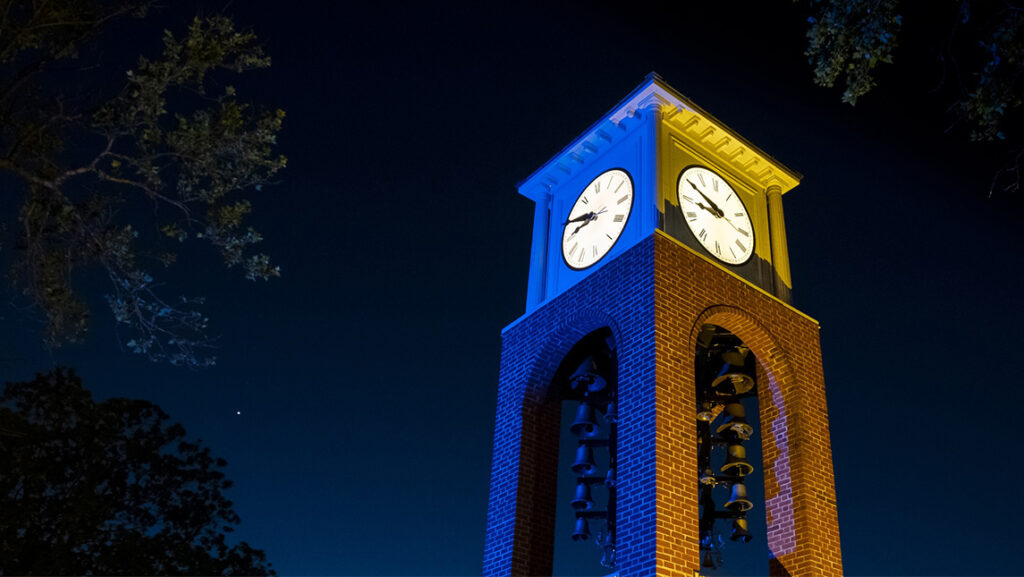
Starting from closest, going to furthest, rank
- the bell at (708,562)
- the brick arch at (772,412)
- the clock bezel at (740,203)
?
the bell at (708,562) → the brick arch at (772,412) → the clock bezel at (740,203)

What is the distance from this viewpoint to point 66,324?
25.2 ft

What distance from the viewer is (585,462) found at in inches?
430

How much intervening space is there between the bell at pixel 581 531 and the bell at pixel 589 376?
59.3 inches

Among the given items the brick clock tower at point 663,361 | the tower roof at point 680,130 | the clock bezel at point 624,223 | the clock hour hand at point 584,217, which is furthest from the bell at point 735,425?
the tower roof at point 680,130

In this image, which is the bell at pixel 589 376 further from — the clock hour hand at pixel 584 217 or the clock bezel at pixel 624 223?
the clock hour hand at pixel 584 217

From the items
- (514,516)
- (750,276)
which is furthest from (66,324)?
(750,276)

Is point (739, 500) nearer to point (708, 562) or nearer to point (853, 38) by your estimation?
point (708, 562)

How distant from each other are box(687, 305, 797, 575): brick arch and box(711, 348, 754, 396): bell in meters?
0.25

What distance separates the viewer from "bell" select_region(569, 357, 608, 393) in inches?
438

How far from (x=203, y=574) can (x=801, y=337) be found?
13.6 metres

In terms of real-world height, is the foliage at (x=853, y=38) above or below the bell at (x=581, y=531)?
above

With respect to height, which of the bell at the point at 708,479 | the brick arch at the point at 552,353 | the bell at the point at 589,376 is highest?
the brick arch at the point at 552,353

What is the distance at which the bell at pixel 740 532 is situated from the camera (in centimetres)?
1051

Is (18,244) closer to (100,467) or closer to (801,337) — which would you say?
(801,337)
